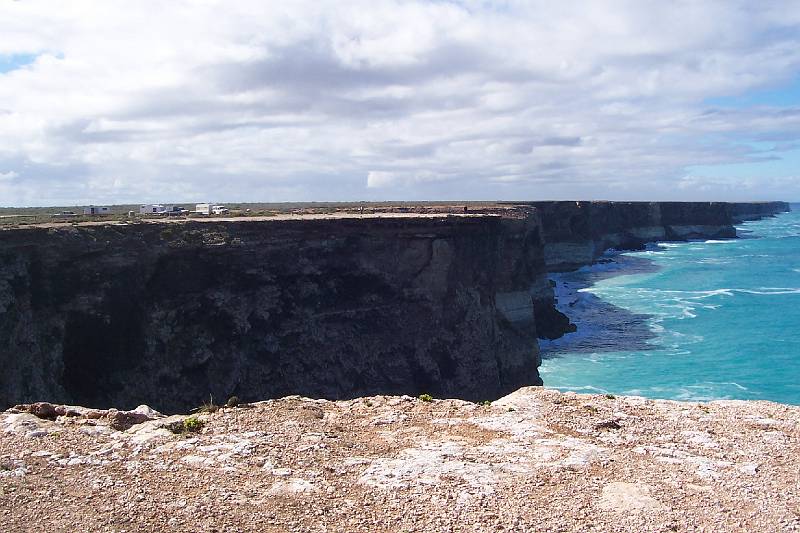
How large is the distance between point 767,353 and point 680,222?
106792 millimetres

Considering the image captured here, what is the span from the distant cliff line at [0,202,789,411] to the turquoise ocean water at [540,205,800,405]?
23.2ft

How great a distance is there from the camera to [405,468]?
11820mm

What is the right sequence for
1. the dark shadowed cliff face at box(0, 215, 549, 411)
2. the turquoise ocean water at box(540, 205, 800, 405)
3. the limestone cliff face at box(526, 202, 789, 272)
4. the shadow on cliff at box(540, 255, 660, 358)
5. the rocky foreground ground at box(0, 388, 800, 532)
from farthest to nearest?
Result: 1. the limestone cliff face at box(526, 202, 789, 272)
2. the shadow on cliff at box(540, 255, 660, 358)
3. the turquoise ocean water at box(540, 205, 800, 405)
4. the dark shadowed cliff face at box(0, 215, 549, 411)
5. the rocky foreground ground at box(0, 388, 800, 532)

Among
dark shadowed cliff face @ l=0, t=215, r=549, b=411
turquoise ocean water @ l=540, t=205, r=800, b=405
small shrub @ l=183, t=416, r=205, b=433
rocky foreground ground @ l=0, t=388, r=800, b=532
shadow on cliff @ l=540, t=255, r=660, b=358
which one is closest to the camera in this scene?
rocky foreground ground @ l=0, t=388, r=800, b=532

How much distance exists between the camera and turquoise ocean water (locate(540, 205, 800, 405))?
42.0 metres

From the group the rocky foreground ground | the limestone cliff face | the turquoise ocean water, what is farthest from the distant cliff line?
the limestone cliff face

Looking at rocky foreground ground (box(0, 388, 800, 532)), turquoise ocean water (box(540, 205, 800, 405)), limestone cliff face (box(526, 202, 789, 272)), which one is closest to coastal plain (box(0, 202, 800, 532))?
rocky foreground ground (box(0, 388, 800, 532))

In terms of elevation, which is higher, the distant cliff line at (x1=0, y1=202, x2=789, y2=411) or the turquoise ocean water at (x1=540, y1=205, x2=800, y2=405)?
the distant cliff line at (x1=0, y1=202, x2=789, y2=411)

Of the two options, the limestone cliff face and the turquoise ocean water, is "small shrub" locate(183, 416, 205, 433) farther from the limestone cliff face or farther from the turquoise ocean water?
the limestone cliff face

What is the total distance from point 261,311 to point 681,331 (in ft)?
127

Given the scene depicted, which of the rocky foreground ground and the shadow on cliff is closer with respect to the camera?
the rocky foreground ground

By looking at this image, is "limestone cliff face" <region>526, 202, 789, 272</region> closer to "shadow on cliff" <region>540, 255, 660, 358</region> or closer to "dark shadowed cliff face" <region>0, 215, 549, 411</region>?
"shadow on cliff" <region>540, 255, 660, 358</region>

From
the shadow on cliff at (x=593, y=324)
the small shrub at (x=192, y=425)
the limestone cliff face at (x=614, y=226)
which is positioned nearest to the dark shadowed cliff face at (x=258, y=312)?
the shadow on cliff at (x=593, y=324)

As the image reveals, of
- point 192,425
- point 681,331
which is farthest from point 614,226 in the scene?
point 192,425
